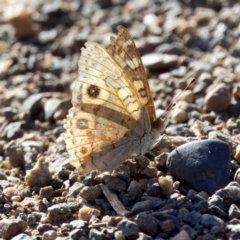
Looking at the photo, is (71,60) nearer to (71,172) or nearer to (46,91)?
(46,91)

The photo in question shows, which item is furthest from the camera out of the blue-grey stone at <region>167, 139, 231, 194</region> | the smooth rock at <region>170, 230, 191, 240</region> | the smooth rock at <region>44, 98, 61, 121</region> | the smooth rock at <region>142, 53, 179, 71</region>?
the smooth rock at <region>142, 53, 179, 71</region>

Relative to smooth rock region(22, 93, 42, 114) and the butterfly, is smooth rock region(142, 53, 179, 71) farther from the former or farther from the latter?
the butterfly

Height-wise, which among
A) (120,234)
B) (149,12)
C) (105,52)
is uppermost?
(149,12)

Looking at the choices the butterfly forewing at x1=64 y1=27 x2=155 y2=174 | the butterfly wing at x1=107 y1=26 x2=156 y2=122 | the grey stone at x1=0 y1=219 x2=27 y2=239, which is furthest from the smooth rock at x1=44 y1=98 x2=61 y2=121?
the grey stone at x1=0 y1=219 x2=27 y2=239

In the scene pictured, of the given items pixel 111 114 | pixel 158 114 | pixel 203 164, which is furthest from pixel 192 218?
pixel 158 114

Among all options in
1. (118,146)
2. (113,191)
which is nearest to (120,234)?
(113,191)

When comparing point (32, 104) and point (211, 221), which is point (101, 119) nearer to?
point (211, 221)
